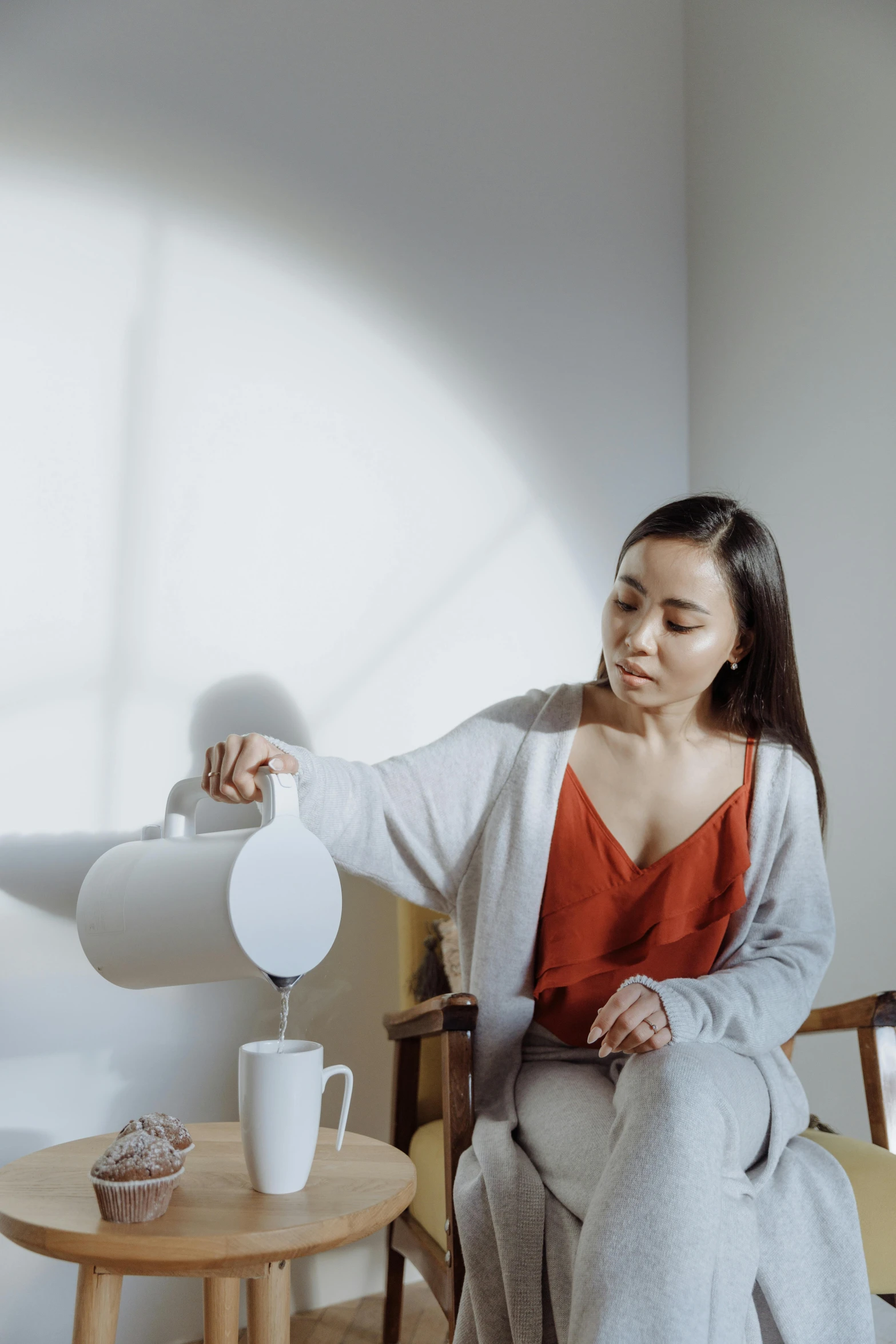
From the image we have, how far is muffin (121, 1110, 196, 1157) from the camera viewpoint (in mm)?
1055

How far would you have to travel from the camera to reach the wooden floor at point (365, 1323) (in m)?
1.65

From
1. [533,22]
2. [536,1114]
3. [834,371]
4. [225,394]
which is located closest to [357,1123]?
[536,1114]

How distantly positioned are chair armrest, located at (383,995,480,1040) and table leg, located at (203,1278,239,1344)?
1.20 ft

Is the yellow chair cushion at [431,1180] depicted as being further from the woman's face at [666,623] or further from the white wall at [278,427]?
the woman's face at [666,623]

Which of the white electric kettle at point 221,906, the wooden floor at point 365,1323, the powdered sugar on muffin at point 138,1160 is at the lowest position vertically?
the wooden floor at point 365,1323

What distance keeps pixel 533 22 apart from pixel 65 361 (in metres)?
1.28

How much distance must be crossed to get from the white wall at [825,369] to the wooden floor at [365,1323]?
2.59 feet

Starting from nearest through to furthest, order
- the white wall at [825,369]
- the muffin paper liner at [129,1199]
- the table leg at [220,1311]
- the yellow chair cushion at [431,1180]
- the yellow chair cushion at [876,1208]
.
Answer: the muffin paper liner at [129,1199], the yellow chair cushion at [876,1208], the table leg at [220,1311], the yellow chair cushion at [431,1180], the white wall at [825,369]

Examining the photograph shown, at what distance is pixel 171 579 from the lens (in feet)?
5.52

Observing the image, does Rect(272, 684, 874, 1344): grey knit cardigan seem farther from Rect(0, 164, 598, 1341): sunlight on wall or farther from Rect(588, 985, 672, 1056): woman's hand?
Rect(0, 164, 598, 1341): sunlight on wall

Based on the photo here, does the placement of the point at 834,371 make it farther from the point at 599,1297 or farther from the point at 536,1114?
the point at 599,1297

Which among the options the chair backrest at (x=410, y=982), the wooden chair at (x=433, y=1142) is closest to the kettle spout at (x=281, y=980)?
the wooden chair at (x=433, y=1142)

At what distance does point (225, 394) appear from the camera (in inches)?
68.9

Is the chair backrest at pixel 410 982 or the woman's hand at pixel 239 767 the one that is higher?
the woman's hand at pixel 239 767
